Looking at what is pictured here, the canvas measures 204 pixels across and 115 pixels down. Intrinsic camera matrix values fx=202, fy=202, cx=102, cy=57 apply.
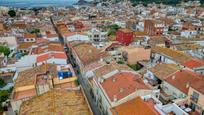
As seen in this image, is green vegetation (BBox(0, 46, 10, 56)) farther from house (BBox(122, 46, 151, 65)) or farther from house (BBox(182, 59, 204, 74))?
house (BBox(182, 59, 204, 74))

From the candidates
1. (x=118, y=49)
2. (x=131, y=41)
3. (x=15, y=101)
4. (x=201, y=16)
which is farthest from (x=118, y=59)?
(x=201, y=16)

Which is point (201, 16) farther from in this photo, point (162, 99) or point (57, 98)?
point (57, 98)

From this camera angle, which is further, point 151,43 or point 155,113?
point 151,43

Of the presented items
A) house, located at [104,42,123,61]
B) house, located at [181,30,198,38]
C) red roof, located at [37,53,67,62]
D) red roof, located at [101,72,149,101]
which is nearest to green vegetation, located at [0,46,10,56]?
red roof, located at [37,53,67,62]

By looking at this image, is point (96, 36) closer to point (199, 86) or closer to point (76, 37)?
point (76, 37)

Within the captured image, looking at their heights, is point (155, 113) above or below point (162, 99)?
above

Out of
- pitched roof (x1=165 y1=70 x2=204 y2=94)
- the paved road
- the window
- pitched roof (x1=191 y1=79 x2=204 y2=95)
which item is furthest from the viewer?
the paved road
